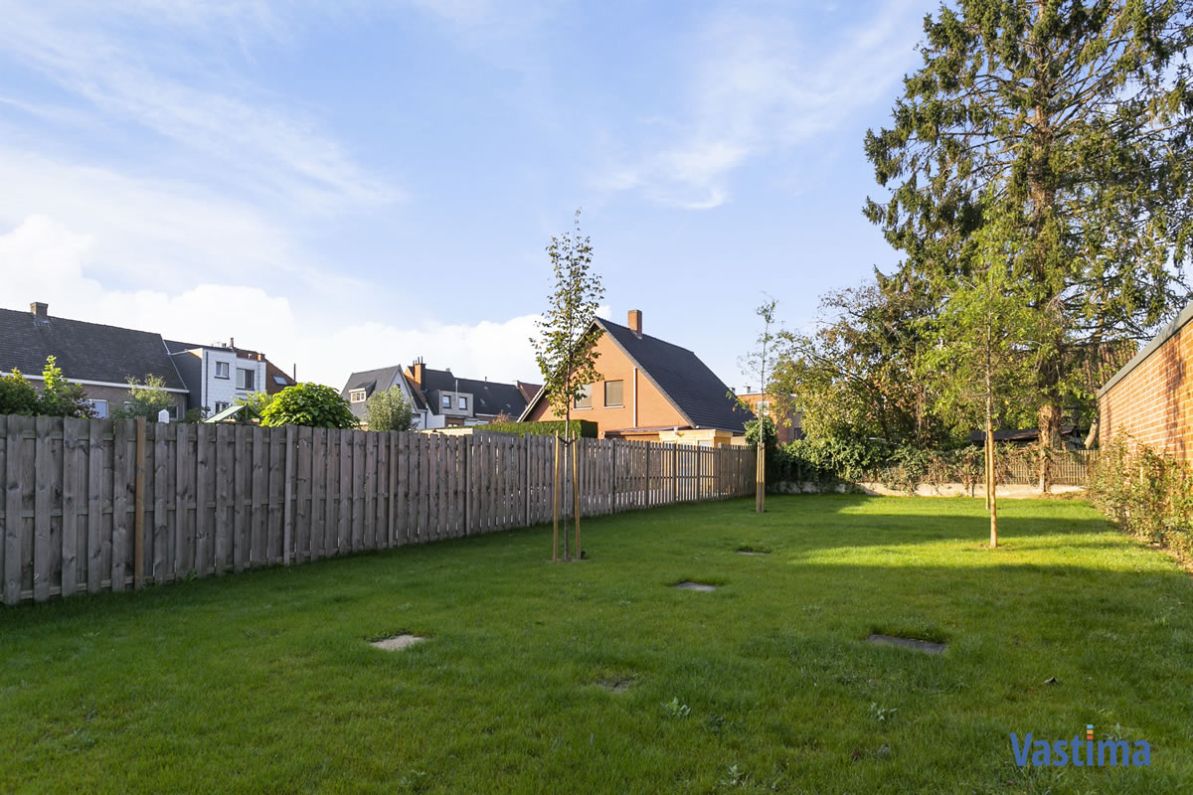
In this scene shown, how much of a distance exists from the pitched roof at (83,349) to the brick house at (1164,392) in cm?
4510

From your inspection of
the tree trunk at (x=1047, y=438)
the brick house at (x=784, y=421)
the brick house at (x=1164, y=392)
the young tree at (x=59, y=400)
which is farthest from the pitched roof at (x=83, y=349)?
the brick house at (x=1164, y=392)

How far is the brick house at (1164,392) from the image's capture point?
754cm

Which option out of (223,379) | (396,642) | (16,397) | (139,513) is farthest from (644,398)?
(223,379)

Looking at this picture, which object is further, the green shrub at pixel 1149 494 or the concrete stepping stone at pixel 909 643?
the green shrub at pixel 1149 494

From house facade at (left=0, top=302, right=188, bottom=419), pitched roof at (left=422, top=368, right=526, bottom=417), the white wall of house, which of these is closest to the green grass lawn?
house facade at (left=0, top=302, right=188, bottom=419)

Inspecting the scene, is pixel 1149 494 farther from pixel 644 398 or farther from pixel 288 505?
pixel 644 398

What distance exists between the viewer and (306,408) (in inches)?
462

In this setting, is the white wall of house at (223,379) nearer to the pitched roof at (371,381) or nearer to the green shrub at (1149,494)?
the pitched roof at (371,381)

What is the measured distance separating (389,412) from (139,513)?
38639mm

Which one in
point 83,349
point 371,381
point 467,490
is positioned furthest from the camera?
point 371,381

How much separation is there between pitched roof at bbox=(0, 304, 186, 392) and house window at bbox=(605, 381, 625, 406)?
90.5 feet

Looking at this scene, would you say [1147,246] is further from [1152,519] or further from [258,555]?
[258,555]

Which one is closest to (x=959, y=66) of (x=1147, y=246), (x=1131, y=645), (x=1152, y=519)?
(x=1147, y=246)

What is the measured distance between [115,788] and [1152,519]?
1076 cm
